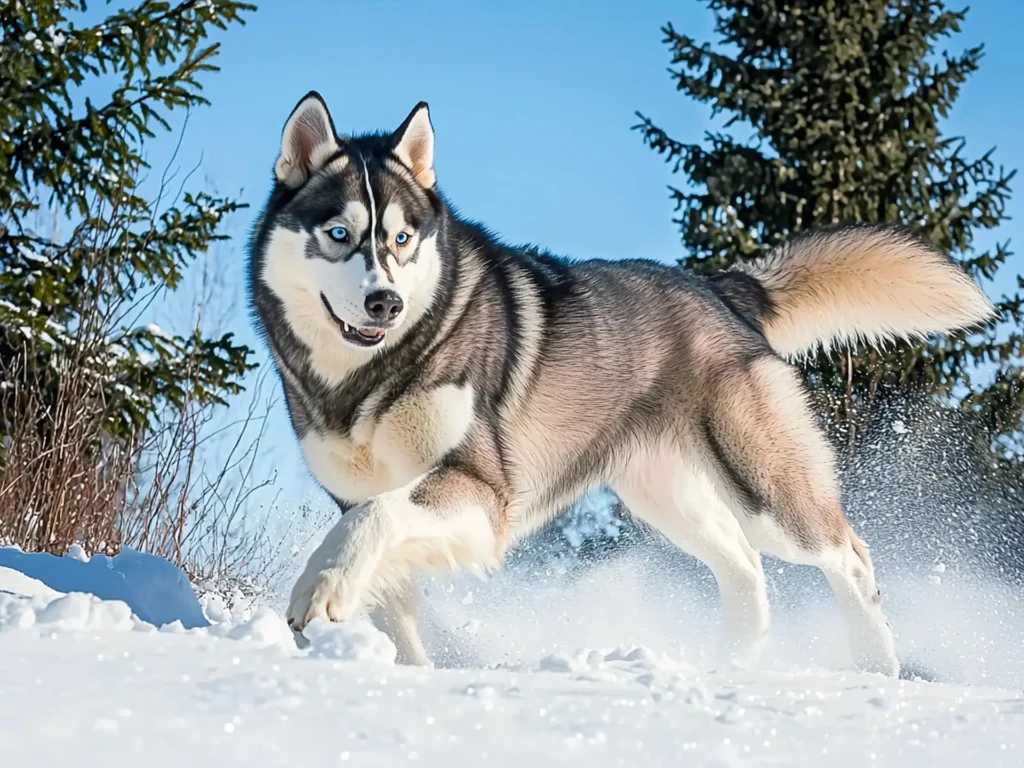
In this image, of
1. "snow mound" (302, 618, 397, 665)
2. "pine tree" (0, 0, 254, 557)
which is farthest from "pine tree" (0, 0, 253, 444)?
"snow mound" (302, 618, 397, 665)

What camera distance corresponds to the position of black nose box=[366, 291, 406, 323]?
127 inches

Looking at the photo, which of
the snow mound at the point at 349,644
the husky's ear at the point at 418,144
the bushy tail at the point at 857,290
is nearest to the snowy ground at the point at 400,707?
the snow mound at the point at 349,644

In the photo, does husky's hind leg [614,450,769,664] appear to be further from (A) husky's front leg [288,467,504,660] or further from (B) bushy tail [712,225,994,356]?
(A) husky's front leg [288,467,504,660]

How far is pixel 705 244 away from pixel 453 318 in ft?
27.9

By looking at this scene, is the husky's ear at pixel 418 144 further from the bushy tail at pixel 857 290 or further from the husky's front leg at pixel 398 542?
the bushy tail at pixel 857 290

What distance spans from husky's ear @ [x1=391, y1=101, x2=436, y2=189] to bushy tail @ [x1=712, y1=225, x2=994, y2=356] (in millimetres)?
1616

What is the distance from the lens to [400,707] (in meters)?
1.91

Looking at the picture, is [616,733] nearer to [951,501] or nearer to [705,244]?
[951,501]

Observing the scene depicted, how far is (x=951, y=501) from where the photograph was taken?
383 inches

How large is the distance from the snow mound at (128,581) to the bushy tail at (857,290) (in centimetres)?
263

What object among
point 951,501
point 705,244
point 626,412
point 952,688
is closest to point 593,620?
point 626,412

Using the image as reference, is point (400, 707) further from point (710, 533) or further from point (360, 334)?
point (710, 533)

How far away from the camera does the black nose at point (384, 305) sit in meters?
3.22

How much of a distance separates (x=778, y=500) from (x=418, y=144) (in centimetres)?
198
